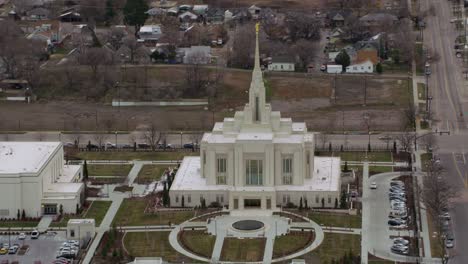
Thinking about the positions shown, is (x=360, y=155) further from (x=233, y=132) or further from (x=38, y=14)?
(x=38, y=14)

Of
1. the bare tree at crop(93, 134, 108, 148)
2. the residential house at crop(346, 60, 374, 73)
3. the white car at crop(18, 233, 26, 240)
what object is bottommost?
the white car at crop(18, 233, 26, 240)

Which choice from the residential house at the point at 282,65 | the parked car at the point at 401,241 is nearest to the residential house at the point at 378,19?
the residential house at the point at 282,65

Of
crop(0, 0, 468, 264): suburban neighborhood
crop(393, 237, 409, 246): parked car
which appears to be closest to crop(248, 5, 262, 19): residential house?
crop(0, 0, 468, 264): suburban neighborhood

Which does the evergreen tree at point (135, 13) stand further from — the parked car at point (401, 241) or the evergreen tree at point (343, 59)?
the parked car at point (401, 241)

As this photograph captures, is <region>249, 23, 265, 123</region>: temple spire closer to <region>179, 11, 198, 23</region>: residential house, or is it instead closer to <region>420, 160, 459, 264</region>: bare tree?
<region>420, 160, 459, 264</region>: bare tree

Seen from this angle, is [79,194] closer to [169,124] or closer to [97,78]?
[169,124]

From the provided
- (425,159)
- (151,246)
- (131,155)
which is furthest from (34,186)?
(425,159)
